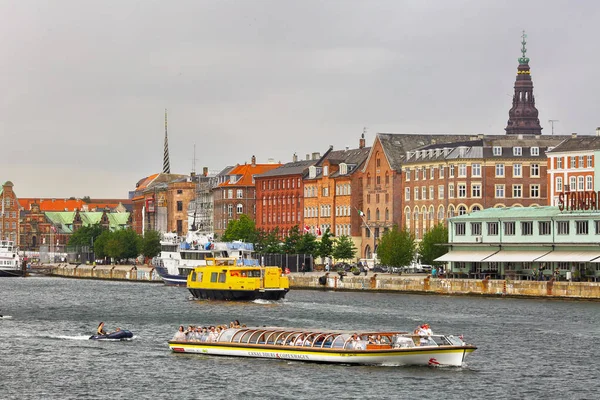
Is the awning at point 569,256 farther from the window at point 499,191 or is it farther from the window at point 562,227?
the window at point 499,191

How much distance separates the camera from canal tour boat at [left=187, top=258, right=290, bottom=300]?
13088cm

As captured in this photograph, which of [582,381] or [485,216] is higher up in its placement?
[485,216]

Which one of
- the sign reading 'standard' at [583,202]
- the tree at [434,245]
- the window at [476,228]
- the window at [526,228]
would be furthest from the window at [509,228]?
the tree at [434,245]

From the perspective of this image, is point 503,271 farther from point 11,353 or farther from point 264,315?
point 11,353

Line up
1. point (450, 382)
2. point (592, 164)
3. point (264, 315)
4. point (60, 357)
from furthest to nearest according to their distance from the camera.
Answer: point (592, 164) → point (264, 315) → point (60, 357) → point (450, 382)

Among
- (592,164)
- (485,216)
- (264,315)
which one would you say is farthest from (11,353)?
(592,164)

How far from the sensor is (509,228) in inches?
5974

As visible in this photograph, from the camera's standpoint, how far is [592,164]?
174875 millimetres

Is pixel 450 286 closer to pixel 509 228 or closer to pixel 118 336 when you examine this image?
pixel 509 228

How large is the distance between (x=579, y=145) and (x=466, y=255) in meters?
29.6

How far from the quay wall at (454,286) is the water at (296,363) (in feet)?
6.88

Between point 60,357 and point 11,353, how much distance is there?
3.82 metres

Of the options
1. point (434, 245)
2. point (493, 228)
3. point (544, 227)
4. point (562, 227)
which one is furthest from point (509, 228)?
point (434, 245)

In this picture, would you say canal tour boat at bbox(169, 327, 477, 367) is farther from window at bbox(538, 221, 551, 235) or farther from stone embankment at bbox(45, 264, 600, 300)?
window at bbox(538, 221, 551, 235)
